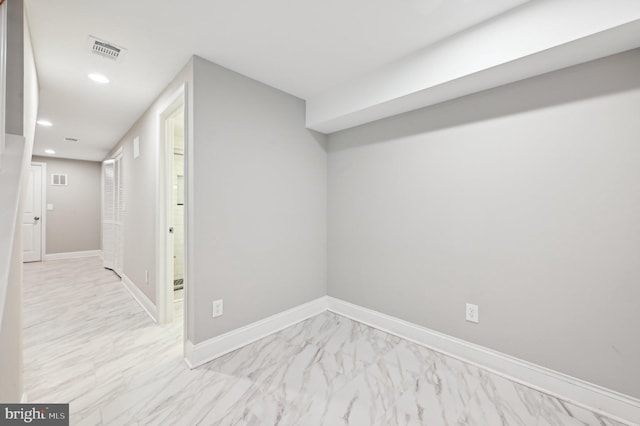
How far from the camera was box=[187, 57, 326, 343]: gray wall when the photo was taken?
6.61 feet

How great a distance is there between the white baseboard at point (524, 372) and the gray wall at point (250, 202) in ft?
3.42

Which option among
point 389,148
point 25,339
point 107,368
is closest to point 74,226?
point 25,339

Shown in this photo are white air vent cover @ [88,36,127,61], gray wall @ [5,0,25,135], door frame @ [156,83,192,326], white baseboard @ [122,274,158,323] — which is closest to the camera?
gray wall @ [5,0,25,135]

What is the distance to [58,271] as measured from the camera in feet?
15.6

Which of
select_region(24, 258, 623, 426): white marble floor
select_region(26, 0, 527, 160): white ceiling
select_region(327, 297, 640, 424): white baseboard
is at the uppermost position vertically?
select_region(26, 0, 527, 160): white ceiling

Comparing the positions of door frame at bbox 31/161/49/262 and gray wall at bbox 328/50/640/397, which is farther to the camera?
door frame at bbox 31/161/49/262

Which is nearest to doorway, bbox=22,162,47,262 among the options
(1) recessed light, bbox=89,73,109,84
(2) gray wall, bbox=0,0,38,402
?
(1) recessed light, bbox=89,73,109,84

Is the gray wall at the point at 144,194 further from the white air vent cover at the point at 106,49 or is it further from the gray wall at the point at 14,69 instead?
the gray wall at the point at 14,69

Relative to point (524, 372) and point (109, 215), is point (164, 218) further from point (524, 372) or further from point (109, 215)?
point (109, 215)

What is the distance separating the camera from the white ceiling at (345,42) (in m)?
1.47

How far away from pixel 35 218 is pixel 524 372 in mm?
8471

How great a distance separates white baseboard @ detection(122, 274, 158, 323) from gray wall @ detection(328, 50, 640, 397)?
232cm

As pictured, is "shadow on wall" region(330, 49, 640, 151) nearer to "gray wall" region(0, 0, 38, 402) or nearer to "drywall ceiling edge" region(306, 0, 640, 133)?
"drywall ceiling edge" region(306, 0, 640, 133)

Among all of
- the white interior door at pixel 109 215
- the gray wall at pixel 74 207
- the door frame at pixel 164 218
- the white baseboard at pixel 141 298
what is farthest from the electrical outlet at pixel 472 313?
the gray wall at pixel 74 207
